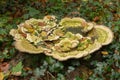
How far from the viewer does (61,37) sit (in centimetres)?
462

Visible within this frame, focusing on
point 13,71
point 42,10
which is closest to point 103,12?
point 42,10

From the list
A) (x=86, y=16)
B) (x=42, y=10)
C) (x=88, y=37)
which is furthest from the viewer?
(x=42, y=10)

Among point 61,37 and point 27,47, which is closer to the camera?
point 27,47

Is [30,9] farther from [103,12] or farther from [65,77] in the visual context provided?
[65,77]

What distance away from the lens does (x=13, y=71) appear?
14.0 feet

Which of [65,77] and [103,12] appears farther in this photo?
[103,12]

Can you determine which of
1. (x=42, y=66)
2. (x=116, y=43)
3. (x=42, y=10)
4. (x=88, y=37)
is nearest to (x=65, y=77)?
(x=42, y=66)

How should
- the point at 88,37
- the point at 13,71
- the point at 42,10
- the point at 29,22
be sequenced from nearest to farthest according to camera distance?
the point at 13,71
the point at 88,37
the point at 29,22
the point at 42,10

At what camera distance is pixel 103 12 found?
608cm

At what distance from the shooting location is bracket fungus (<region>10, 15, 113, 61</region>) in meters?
4.25

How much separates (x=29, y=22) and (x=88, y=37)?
1105mm

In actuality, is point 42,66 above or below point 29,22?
below

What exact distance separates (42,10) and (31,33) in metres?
1.77

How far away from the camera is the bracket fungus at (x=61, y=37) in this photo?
425 cm
